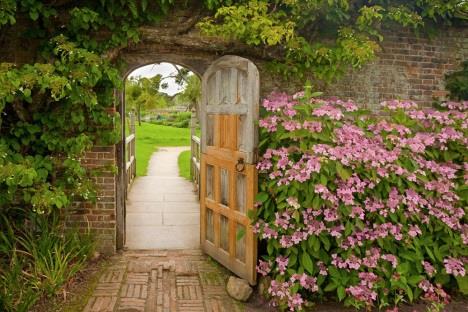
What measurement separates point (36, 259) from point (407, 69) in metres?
5.19

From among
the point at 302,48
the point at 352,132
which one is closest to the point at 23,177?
the point at 352,132

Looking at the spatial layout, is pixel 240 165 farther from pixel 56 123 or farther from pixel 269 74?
pixel 56 123

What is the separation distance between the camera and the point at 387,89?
21.8ft

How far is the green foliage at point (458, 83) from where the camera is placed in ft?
21.8

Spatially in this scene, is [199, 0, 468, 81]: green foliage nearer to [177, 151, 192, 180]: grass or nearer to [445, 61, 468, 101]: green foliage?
[445, 61, 468, 101]: green foliage

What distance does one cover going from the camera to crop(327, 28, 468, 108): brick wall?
21.5ft

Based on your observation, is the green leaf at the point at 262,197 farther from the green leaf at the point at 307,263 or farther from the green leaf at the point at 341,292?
the green leaf at the point at 341,292

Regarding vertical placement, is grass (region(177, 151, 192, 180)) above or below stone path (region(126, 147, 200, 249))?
below

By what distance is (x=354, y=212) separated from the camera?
14.1ft

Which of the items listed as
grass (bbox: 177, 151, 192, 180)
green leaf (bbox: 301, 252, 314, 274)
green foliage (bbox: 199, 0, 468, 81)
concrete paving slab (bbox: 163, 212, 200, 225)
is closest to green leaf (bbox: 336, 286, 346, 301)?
green leaf (bbox: 301, 252, 314, 274)

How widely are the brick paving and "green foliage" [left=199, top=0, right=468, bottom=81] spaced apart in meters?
2.63

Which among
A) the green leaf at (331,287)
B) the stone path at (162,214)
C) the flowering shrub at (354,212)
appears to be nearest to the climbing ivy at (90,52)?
the flowering shrub at (354,212)

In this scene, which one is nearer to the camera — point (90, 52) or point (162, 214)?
point (90, 52)

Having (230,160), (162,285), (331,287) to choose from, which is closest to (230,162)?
(230,160)
